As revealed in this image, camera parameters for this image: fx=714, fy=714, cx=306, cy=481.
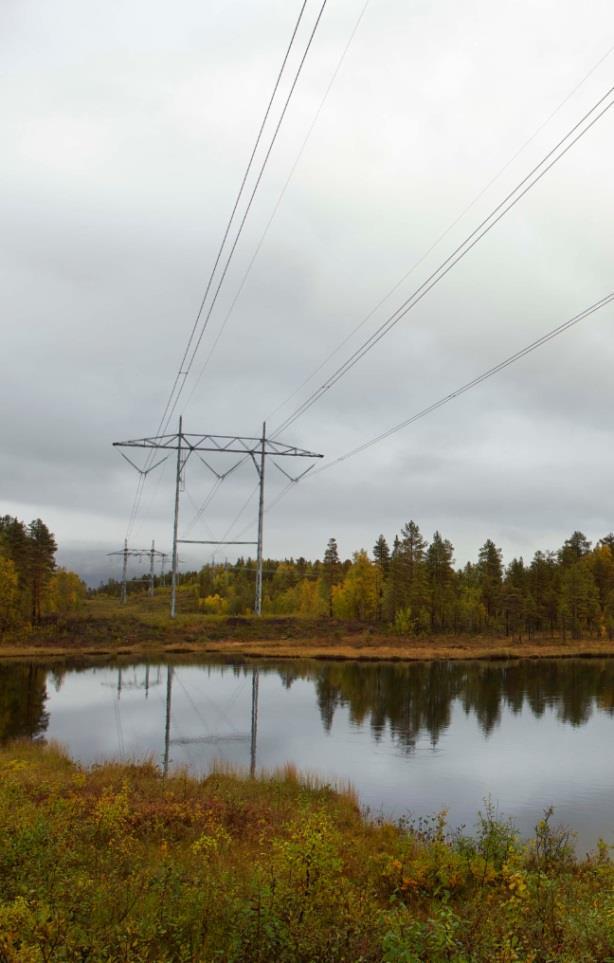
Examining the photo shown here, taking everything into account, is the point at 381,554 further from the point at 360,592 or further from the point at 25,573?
the point at 25,573

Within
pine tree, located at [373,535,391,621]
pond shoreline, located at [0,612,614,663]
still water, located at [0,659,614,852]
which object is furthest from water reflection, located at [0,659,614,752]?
pine tree, located at [373,535,391,621]

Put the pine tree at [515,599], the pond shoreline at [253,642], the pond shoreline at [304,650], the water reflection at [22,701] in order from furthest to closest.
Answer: the pine tree at [515,599] → the pond shoreline at [253,642] → the pond shoreline at [304,650] → the water reflection at [22,701]

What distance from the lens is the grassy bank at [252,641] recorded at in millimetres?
85438

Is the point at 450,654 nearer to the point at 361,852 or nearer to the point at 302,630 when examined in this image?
the point at 302,630

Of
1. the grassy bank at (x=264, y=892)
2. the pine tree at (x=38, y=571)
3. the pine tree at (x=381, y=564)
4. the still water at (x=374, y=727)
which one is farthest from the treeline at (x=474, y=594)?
the grassy bank at (x=264, y=892)

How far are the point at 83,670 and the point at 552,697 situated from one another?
42.9 meters

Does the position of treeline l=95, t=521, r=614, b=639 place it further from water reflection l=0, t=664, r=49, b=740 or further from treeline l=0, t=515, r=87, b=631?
water reflection l=0, t=664, r=49, b=740

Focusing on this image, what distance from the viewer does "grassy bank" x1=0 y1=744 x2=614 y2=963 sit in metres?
7.79

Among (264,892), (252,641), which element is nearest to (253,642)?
(252,641)

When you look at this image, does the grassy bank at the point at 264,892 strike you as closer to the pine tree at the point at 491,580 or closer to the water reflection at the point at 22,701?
the water reflection at the point at 22,701

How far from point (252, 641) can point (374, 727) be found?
56.0 metres

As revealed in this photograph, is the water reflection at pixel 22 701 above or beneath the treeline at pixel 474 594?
beneath

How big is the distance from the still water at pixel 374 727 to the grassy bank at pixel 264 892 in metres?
6.64

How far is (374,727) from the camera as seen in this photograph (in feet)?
129
